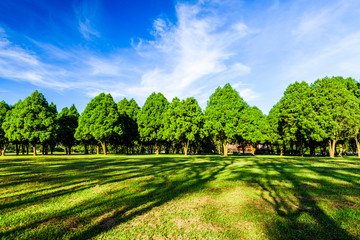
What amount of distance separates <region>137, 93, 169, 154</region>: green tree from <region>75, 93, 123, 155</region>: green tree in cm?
764

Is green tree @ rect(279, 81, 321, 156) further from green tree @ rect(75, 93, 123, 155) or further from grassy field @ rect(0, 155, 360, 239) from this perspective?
green tree @ rect(75, 93, 123, 155)

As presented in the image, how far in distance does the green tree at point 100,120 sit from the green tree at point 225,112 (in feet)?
78.8

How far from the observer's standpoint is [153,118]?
2169 inches

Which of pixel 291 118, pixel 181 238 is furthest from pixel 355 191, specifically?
pixel 291 118

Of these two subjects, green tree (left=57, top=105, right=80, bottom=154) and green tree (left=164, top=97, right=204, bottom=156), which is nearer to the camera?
green tree (left=164, top=97, right=204, bottom=156)

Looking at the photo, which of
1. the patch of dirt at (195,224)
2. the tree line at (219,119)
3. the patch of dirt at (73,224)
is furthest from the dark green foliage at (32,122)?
the patch of dirt at (195,224)

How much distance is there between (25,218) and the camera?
6414 mm

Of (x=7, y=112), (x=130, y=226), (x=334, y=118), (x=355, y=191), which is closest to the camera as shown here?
(x=130, y=226)

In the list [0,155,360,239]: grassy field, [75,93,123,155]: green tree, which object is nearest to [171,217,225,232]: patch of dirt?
[0,155,360,239]: grassy field

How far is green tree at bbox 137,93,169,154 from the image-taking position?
5438 centimetres

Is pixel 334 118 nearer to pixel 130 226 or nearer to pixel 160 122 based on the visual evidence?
pixel 160 122

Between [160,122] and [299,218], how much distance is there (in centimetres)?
4953

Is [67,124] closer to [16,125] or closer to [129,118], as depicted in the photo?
[16,125]

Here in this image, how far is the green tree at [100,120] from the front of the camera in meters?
46.2
